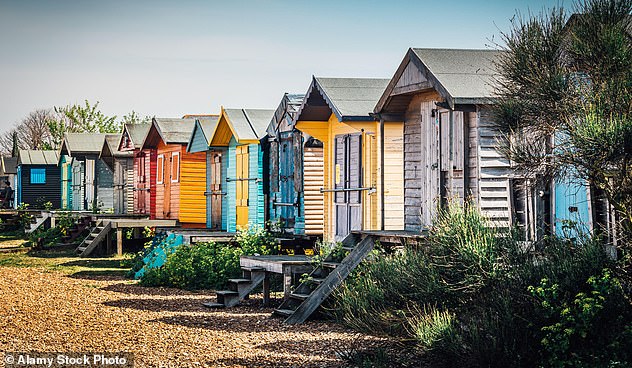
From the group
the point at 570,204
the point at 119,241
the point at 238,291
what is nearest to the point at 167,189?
the point at 119,241

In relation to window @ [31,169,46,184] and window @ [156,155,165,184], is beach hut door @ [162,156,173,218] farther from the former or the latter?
window @ [31,169,46,184]

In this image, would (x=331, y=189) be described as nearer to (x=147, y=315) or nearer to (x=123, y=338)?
(x=147, y=315)

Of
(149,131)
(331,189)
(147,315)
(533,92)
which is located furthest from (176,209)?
(533,92)

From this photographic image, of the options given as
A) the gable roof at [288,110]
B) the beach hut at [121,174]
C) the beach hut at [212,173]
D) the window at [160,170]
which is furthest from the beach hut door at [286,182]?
the beach hut at [121,174]

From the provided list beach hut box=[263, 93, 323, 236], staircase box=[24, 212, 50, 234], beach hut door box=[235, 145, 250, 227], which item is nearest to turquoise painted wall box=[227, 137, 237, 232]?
beach hut door box=[235, 145, 250, 227]

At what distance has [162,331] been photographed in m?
12.7

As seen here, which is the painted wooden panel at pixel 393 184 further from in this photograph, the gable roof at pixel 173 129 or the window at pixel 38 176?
the window at pixel 38 176

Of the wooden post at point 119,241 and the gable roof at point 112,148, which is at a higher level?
the gable roof at point 112,148

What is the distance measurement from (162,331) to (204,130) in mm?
13616

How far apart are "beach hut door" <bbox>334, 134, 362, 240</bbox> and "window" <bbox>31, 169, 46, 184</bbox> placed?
40.3 metres

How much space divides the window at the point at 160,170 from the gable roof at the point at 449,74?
1550 centimetres

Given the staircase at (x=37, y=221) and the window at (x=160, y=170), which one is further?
the staircase at (x=37, y=221)

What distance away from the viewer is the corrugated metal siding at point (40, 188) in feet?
179

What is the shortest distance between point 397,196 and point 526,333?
8.88 meters
